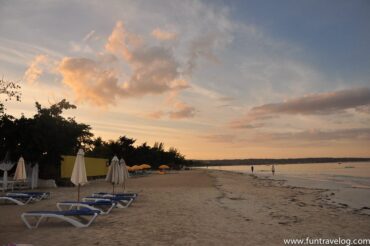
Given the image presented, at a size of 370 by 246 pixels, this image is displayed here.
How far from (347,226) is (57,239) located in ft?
27.7

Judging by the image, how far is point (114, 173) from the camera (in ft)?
58.5

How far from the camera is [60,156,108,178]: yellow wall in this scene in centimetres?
3025

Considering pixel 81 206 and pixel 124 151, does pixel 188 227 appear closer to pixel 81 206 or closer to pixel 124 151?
pixel 81 206

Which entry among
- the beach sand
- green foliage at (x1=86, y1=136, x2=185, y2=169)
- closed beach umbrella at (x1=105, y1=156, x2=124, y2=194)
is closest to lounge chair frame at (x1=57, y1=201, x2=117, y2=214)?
the beach sand

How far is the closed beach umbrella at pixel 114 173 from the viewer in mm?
17744

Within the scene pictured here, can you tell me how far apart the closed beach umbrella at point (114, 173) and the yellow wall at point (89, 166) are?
537 inches

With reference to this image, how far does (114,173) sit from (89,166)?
2058cm

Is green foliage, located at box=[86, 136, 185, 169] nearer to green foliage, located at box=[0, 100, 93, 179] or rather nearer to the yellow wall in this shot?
the yellow wall

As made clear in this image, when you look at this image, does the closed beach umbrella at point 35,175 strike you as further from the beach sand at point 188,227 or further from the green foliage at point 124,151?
the green foliage at point 124,151

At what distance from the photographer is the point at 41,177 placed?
27.3 m


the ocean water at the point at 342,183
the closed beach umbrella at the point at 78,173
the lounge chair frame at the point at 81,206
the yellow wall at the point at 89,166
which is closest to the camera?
the lounge chair frame at the point at 81,206

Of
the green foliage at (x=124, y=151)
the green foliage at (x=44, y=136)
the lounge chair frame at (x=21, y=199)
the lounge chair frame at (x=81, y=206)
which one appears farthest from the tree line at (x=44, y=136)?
the green foliage at (x=124, y=151)

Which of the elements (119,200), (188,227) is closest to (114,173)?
(119,200)

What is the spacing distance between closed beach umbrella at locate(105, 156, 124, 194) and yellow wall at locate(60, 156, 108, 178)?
44.7 ft
